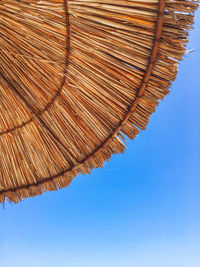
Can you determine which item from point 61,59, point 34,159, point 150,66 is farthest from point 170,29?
point 34,159

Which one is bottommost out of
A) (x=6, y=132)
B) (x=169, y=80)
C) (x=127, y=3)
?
(x=169, y=80)

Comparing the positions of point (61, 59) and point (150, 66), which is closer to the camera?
point (150, 66)

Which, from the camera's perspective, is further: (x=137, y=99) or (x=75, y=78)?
(x=75, y=78)

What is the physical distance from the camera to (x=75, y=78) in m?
1.82

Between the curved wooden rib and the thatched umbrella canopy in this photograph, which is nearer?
the curved wooden rib

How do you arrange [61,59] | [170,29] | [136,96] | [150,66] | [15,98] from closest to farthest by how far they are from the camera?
1. [170,29]
2. [150,66]
3. [136,96]
4. [61,59]
5. [15,98]

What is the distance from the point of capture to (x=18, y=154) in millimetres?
2215

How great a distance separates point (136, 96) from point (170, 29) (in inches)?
18.0

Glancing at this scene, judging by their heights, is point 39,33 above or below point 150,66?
above

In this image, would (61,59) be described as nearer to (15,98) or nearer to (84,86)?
(84,86)

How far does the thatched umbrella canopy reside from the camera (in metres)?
1.44

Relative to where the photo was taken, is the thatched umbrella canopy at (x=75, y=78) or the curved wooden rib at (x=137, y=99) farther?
the thatched umbrella canopy at (x=75, y=78)

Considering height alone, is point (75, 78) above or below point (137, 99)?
above

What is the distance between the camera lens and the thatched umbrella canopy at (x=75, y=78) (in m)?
1.44
